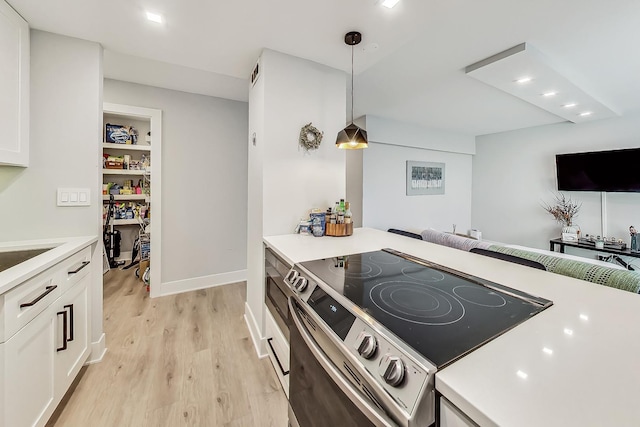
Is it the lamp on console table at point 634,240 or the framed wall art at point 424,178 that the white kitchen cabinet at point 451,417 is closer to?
the framed wall art at point 424,178

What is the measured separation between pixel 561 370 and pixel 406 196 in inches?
165

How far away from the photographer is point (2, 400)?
36.4 inches

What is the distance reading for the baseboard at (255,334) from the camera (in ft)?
6.19

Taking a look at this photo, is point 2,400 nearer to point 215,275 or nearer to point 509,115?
point 215,275

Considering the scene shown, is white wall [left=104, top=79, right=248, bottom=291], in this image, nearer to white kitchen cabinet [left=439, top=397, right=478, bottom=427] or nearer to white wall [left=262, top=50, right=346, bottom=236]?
white wall [left=262, top=50, right=346, bottom=236]

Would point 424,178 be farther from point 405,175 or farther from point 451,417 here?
point 451,417

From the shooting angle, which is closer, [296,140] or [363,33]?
[363,33]

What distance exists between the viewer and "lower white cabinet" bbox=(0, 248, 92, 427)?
965 mm

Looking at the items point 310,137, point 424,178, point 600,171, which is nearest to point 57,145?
point 310,137

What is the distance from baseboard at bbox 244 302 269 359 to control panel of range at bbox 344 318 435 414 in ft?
4.74

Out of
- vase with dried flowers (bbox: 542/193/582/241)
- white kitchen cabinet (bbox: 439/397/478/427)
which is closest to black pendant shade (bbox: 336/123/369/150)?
white kitchen cabinet (bbox: 439/397/478/427)

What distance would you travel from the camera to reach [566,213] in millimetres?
4203

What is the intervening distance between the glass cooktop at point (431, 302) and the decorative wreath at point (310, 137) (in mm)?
1061

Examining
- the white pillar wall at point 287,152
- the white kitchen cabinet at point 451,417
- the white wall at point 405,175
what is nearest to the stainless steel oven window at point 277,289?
the white pillar wall at point 287,152
